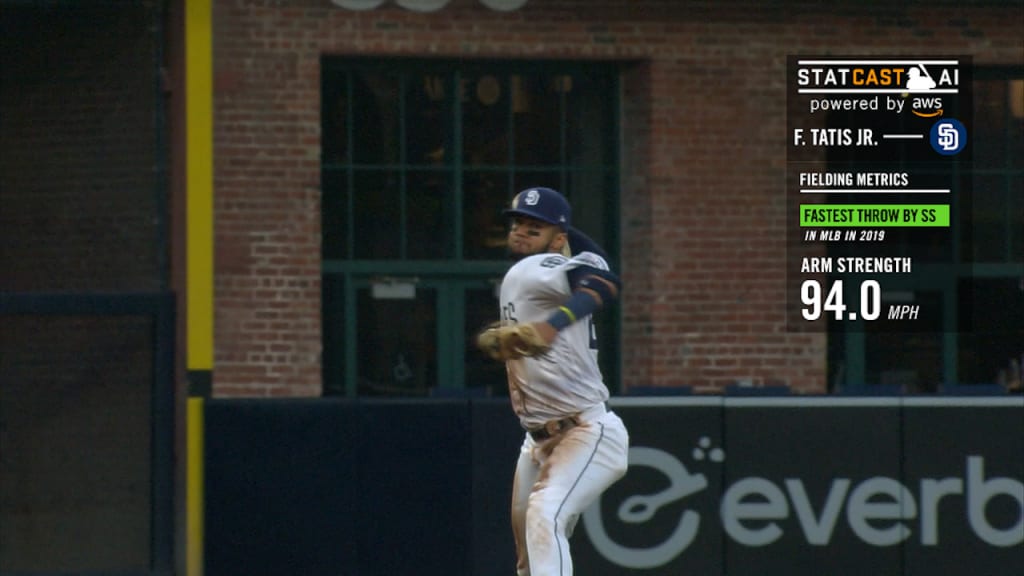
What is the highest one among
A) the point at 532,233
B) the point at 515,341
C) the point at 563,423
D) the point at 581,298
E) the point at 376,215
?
the point at 376,215

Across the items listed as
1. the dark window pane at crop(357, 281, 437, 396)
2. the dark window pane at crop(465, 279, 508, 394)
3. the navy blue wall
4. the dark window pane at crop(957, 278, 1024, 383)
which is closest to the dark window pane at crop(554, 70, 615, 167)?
the dark window pane at crop(465, 279, 508, 394)

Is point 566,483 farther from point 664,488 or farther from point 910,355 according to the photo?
point 910,355

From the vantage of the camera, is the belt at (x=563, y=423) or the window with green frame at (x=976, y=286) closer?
the belt at (x=563, y=423)

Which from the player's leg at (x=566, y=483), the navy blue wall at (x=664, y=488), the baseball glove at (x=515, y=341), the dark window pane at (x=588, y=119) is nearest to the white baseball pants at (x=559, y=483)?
the player's leg at (x=566, y=483)

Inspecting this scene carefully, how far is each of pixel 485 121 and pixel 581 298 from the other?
20.7ft

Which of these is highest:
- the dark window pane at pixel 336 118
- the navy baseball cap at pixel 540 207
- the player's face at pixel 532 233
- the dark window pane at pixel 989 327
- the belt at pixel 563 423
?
the dark window pane at pixel 336 118

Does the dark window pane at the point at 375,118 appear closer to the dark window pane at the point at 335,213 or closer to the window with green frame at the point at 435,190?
the window with green frame at the point at 435,190

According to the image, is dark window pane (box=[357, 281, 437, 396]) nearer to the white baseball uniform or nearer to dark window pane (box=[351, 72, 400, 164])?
dark window pane (box=[351, 72, 400, 164])

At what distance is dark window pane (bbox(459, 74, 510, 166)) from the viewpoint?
13.6 meters

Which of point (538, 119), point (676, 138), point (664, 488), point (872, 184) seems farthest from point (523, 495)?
point (872, 184)

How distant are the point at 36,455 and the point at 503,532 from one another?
11.8ft

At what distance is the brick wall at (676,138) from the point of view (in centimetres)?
1294

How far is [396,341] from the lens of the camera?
13617mm

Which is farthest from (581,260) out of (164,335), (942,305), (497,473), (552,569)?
(942,305)
